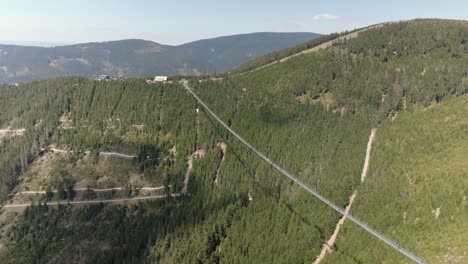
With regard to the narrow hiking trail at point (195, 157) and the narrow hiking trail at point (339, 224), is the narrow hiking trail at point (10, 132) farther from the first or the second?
the narrow hiking trail at point (339, 224)

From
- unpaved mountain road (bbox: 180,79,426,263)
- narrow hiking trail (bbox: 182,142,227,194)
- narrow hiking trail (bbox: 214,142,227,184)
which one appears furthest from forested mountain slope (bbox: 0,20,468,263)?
unpaved mountain road (bbox: 180,79,426,263)

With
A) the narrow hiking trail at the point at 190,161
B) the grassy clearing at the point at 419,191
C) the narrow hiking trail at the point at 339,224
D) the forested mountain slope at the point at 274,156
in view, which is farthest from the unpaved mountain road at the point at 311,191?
the narrow hiking trail at the point at 190,161

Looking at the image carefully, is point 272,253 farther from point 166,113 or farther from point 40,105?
point 40,105

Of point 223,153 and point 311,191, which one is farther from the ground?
point 223,153

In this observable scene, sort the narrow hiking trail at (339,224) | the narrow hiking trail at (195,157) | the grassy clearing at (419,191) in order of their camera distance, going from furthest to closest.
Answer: the narrow hiking trail at (195,157)
the narrow hiking trail at (339,224)
the grassy clearing at (419,191)

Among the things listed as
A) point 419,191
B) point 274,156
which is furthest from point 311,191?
point 274,156

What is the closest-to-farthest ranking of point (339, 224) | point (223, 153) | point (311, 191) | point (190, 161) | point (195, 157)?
1. point (339, 224)
2. point (311, 191)
3. point (223, 153)
4. point (195, 157)
5. point (190, 161)

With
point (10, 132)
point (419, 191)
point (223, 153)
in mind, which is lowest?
point (223, 153)

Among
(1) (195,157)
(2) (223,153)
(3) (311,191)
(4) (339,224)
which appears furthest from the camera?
(1) (195,157)

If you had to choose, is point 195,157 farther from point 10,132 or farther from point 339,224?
point 10,132

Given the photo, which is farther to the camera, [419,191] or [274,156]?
[274,156]
